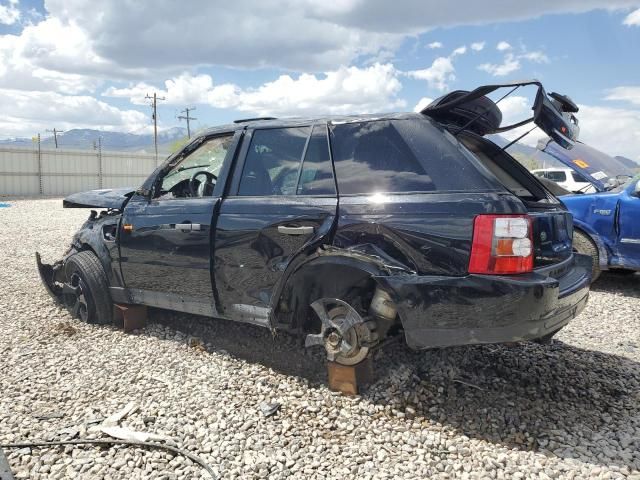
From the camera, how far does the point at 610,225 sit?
623 centimetres

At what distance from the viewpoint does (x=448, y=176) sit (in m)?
2.84

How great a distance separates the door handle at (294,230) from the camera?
3172 mm

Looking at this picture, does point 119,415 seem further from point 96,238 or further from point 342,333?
point 96,238

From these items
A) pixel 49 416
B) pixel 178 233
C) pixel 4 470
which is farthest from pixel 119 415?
pixel 178 233

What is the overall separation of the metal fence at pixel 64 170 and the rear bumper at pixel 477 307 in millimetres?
28166

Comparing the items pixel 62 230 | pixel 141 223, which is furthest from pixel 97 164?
pixel 141 223

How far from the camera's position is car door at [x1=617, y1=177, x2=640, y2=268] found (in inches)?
238

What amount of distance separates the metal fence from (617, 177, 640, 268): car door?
90.8 feet

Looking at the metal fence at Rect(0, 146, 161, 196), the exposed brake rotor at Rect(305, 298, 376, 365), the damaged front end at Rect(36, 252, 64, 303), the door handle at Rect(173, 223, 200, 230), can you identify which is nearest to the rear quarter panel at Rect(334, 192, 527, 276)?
the exposed brake rotor at Rect(305, 298, 376, 365)

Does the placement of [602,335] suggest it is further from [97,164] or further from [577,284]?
[97,164]

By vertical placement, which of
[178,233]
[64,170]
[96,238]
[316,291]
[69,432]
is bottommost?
[69,432]

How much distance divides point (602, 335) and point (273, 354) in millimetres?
3090

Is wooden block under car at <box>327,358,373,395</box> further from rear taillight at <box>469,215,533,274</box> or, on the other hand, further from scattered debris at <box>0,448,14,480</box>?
scattered debris at <box>0,448,14,480</box>

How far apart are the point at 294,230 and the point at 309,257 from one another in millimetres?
208
